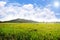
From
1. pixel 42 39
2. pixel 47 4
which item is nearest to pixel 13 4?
pixel 47 4

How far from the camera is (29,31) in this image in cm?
276

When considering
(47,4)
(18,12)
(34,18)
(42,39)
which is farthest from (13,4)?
(42,39)

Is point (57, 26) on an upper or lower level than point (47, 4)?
lower

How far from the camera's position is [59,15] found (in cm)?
280

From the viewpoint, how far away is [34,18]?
2.82 metres

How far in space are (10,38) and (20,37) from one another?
0.19 meters

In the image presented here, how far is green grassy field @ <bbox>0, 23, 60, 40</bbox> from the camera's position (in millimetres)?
2707

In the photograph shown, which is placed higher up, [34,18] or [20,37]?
[34,18]

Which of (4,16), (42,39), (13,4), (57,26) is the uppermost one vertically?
(13,4)

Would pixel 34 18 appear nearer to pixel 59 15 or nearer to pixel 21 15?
pixel 21 15

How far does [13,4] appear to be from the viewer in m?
2.85

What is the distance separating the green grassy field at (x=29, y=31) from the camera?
8.88 feet

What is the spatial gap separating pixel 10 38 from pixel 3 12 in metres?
0.52

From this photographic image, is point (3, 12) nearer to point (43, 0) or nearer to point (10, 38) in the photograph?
point (10, 38)
